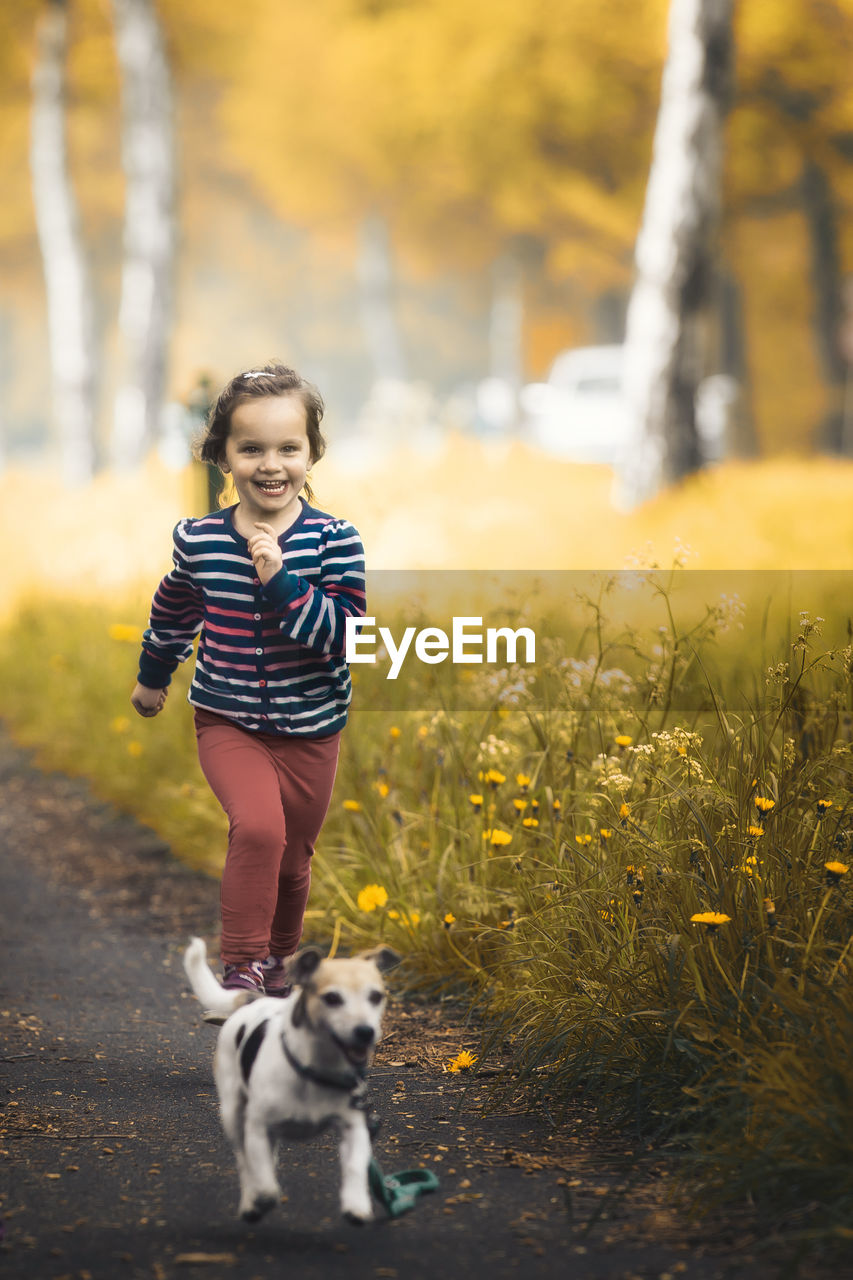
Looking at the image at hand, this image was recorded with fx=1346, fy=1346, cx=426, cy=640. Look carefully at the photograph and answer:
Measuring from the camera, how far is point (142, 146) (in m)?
15.4

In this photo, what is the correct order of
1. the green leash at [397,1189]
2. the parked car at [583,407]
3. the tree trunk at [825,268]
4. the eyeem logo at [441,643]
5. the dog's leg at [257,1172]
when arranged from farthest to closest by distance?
the parked car at [583,407], the tree trunk at [825,268], the eyeem logo at [441,643], the green leash at [397,1189], the dog's leg at [257,1172]

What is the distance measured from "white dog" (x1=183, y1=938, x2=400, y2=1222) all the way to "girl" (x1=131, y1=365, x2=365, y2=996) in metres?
0.67

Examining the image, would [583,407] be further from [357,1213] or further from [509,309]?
[357,1213]

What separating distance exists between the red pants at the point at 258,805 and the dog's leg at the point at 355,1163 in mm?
763

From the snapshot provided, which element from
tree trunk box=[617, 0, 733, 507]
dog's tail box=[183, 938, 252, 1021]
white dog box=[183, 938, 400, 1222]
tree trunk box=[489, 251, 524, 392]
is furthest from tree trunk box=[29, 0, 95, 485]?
white dog box=[183, 938, 400, 1222]

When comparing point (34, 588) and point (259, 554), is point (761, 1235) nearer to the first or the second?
point (259, 554)

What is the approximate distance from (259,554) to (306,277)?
44.3 meters

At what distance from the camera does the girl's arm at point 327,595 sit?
2.97m

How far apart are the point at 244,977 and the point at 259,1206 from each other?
0.69m

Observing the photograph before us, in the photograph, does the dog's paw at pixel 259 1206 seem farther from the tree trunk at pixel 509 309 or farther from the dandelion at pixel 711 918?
the tree trunk at pixel 509 309

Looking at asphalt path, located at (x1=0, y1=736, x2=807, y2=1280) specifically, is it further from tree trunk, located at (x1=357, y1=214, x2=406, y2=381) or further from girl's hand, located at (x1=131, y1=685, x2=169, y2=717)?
tree trunk, located at (x1=357, y1=214, x2=406, y2=381)

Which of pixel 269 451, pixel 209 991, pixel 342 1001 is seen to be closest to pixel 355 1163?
pixel 342 1001

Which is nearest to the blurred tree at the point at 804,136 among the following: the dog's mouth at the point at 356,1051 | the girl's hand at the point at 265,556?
the girl's hand at the point at 265,556

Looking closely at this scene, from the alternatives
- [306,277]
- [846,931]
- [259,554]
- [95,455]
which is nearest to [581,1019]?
[846,931]
